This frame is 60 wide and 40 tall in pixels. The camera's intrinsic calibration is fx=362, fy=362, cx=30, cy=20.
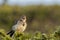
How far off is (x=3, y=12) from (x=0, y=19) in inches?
30.7

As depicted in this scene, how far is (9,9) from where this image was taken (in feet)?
55.6

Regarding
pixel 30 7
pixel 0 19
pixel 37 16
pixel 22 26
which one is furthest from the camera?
pixel 30 7

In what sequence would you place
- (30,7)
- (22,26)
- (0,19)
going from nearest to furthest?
(22,26) < (0,19) < (30,7)

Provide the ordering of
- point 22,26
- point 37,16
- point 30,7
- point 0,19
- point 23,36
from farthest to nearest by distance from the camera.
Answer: point 30,7
point 37,16
point 0,19
point 22,26
point 23,36

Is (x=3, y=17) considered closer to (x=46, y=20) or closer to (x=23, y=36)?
(x=46, y=20)

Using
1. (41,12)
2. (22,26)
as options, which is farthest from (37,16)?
(22,26)

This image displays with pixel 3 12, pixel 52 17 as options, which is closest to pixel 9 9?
pixel 3 12

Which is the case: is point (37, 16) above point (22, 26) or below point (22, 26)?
above

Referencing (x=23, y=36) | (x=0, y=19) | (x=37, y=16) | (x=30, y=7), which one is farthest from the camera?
(x=30, y=7)

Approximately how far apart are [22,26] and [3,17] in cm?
1067

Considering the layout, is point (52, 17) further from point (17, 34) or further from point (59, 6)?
point (17, 34)

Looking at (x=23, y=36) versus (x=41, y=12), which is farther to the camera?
(x=41, y=12)

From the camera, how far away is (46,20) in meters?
15.7

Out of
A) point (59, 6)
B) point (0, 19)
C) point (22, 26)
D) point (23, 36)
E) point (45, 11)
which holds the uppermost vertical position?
point (59, 6)
